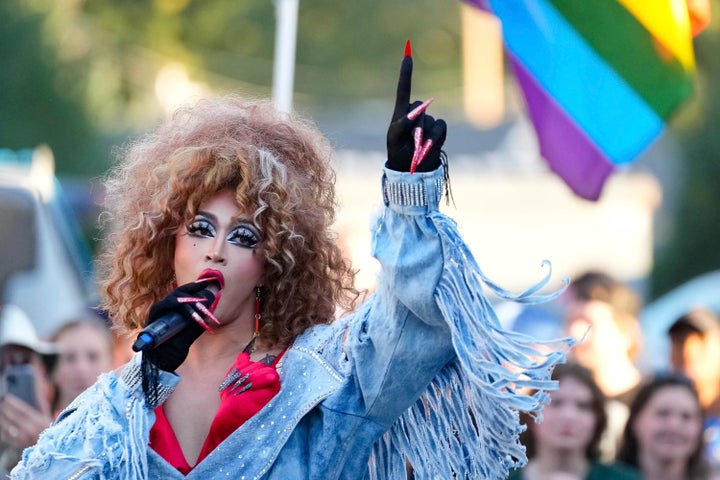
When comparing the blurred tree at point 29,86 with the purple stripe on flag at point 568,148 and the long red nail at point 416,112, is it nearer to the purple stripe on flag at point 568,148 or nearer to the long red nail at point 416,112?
the purple stripe on flag at point 568,148

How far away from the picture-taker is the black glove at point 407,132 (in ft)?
9.41

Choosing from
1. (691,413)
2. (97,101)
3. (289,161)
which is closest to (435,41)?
(97,101)

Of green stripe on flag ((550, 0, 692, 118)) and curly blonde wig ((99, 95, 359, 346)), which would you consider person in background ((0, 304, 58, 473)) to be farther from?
green stripe on flag ((550, 0, 692, 118))

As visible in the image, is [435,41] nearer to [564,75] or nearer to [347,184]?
[347,184]

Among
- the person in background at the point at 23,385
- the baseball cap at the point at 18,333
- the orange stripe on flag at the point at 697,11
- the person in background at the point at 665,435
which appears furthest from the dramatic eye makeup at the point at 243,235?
the person in background at the point at 665,435

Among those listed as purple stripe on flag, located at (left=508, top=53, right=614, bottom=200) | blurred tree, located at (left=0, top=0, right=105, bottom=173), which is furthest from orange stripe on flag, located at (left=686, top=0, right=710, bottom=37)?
blurred tree, located at (left=0, top=0, right=105, bottom=173)

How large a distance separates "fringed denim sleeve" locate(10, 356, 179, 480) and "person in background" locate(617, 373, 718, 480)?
109 inches

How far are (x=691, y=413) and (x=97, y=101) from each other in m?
12.6

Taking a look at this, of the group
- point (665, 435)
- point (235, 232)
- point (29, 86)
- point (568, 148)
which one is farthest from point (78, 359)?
point (29, 86)

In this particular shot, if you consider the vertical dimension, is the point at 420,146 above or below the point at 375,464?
above

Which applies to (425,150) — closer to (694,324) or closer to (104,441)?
(104,441)

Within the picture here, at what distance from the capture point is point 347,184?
2102 centimetres

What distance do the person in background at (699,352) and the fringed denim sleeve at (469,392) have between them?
12.4 ft

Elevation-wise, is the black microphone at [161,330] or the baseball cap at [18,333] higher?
the black microphone at [161,330]
